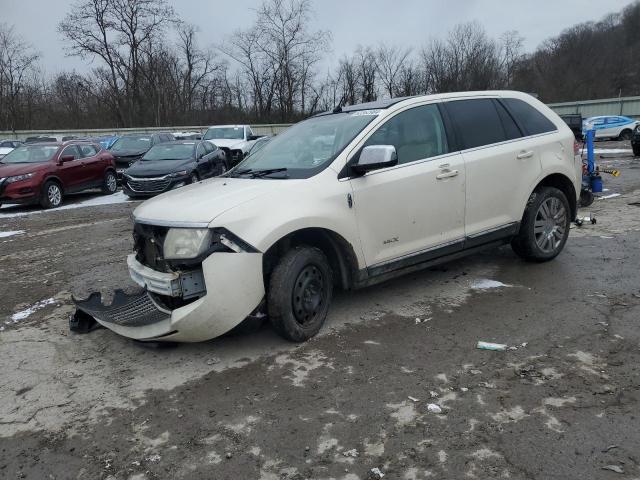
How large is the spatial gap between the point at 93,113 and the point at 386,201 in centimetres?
5285

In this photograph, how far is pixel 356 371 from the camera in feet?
12.0

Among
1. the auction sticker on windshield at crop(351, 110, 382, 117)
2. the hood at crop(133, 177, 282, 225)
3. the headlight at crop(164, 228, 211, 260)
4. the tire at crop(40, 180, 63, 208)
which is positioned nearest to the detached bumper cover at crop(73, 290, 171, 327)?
the headlight at crop(164, 228, 211, 260)

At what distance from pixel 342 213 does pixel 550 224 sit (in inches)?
114

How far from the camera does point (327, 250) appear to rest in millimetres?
4352

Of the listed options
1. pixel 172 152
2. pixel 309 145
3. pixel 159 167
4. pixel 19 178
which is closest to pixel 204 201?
pixel 309 145

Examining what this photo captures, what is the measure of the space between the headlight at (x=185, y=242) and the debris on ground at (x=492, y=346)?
211 cm

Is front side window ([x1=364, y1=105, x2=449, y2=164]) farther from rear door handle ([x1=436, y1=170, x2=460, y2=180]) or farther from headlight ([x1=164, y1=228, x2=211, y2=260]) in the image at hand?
headlight ([x1=164, y1=228, x2=211, y2=260])

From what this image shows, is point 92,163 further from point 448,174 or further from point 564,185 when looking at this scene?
point 564,185

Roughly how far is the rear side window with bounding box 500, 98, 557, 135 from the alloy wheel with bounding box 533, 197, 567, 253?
76 centimetres

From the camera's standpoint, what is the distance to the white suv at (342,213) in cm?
367

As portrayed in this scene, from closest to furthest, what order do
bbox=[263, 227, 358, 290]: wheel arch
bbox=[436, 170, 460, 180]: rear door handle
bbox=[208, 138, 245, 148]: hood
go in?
bbox=[263, 227, 358, 290]: wheel arch → bbox=[436, 170, 460, 180]: rear door handle → bbox=[208, 138, 245, 148]: hood

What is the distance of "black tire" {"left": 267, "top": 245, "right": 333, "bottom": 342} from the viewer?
12.6 ft

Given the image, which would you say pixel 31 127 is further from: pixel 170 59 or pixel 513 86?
pixel 513 86

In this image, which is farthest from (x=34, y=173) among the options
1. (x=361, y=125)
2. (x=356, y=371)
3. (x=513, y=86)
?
(x=513, y=86)
